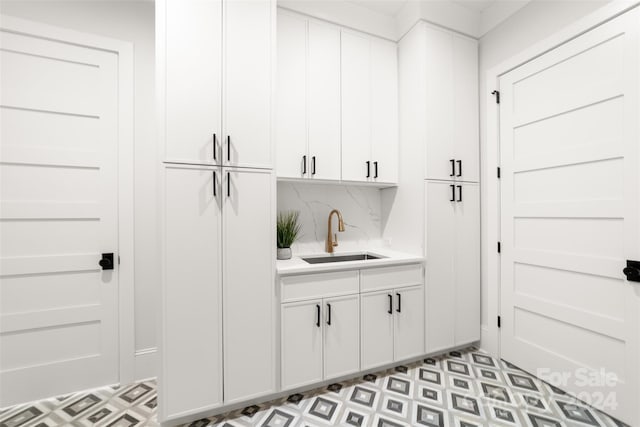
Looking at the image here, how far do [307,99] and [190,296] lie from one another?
1.64 metres

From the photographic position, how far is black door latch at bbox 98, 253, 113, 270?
6.46 feet

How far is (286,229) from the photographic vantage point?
87.1 inches

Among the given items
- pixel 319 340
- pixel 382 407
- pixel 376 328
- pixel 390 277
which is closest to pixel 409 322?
pixel 376 328

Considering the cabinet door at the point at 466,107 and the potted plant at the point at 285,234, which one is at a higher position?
the cabinet door at the point at 466,107

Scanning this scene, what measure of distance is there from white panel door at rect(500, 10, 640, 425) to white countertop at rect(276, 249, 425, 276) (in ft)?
2.82

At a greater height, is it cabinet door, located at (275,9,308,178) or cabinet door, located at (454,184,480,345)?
cabinet door, located at (275,9,308,178)

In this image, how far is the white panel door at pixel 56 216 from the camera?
1.78 m

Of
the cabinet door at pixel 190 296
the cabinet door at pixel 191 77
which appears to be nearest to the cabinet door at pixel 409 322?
the cabinet door at pixel 190 296

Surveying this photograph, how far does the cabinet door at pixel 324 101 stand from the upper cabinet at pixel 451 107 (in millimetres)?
737

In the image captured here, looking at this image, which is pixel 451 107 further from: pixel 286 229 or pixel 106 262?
pixel 106 262

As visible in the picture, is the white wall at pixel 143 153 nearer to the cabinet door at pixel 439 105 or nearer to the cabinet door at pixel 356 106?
the cabinet door at pixel 356 106

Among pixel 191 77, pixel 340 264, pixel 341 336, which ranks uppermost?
pixel 191 77

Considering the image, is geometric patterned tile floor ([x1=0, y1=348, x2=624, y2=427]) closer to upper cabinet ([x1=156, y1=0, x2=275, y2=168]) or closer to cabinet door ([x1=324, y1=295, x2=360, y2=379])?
cabinet door ([x1=324, y1=295, x2=360, y2=379])

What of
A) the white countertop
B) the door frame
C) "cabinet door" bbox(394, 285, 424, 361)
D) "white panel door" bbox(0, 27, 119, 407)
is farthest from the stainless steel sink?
"white panel door" bbox(0, 27, 119, 407)
